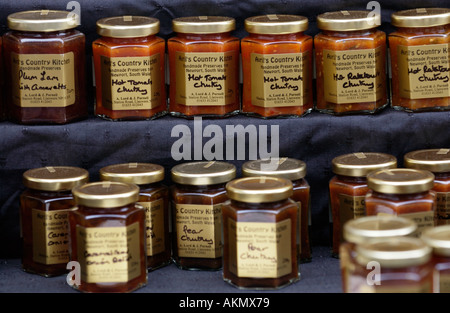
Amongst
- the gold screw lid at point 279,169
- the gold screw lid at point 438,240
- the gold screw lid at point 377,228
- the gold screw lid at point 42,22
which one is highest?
the gold screw lid at point 42,22

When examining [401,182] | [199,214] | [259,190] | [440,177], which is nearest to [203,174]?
[199,214]

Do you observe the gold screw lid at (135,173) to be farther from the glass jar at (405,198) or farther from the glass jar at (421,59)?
the glass jar at (421,59)

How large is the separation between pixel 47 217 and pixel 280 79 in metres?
0.63

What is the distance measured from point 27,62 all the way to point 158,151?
0.38 meters

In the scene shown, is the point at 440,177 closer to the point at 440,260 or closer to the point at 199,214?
the point at 440,260

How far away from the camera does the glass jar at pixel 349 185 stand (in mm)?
2094

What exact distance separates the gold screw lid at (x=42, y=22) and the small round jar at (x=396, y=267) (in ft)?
2.96

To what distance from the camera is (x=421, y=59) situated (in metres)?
2.20

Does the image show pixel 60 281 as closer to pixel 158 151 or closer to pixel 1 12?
pixel 158 151

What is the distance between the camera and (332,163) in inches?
84.4

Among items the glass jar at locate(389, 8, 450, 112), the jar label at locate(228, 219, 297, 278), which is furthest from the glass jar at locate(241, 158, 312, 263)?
the glass jar at locate(389, 8, 450, 112)

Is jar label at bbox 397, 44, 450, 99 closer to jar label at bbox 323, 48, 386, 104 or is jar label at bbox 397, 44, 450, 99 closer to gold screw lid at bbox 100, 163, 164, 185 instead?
jar label at bbox 323, 48, 386, 104

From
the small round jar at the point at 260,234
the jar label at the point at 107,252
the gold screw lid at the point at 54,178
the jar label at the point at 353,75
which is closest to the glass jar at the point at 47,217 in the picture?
the gold screw lid at the point at 54,178

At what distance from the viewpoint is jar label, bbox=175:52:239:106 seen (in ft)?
7.23
